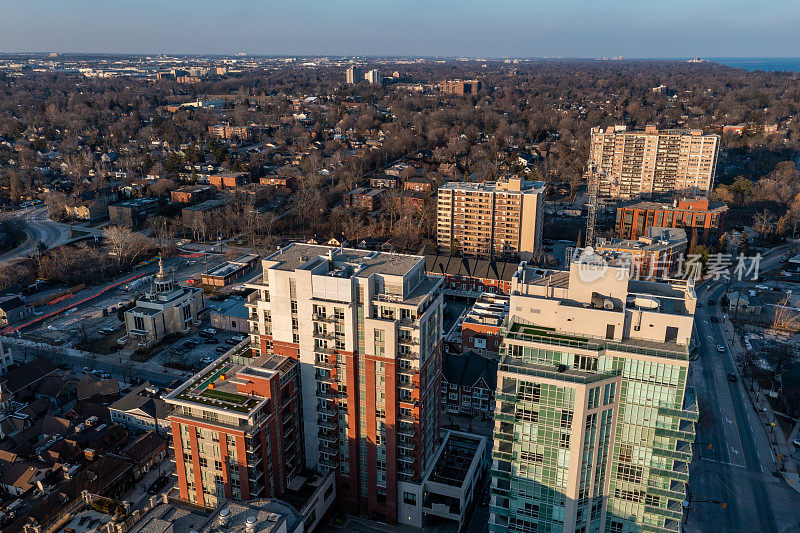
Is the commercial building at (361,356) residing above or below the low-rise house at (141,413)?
above

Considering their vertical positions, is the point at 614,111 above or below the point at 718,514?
above

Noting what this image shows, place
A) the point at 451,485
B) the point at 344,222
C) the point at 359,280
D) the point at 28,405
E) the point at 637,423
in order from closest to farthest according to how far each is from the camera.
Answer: the point at 637,423, the point at 359,280, the point at 451,485, the point at 28,405, the point at 344,222

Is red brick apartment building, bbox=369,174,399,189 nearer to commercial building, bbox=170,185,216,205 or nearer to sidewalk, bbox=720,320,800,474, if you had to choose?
commercial building, bbox=170,185,216,205

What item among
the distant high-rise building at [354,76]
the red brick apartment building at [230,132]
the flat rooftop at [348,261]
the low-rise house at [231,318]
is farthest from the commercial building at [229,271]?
the distant high-rise building at [354,76]

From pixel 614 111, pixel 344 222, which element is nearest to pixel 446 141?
pixel 614 111

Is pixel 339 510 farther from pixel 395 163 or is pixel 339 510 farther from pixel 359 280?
pixel 395 163

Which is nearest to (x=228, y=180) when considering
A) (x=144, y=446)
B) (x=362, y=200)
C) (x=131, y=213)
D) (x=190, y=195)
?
(x=190, y=195)

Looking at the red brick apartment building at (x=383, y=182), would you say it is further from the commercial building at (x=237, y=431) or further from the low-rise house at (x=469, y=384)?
the commercial building at (x=237, y=431)
